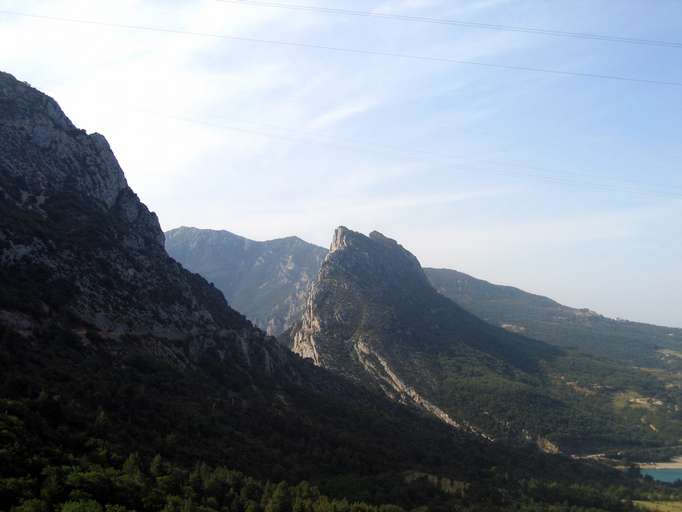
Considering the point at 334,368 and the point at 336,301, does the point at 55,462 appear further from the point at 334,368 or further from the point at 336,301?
the point at 336,301

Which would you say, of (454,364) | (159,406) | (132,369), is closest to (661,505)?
(159,406)

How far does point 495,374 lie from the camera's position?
6102 inches

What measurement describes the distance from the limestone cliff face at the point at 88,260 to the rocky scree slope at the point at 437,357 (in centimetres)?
6012

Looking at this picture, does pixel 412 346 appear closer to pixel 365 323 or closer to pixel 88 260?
pixel 365 323

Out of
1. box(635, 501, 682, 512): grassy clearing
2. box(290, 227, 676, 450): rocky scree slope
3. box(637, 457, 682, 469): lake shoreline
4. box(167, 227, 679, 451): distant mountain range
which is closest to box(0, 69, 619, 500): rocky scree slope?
box(635, 501, 682, 512): grassy clearing

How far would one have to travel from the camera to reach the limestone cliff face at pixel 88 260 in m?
58.6

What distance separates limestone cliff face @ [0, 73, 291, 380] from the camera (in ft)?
192

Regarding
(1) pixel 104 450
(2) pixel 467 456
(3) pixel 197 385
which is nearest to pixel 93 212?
(3) pixel 197 385

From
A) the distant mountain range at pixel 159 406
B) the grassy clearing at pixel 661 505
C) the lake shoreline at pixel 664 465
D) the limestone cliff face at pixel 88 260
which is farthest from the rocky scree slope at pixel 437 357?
the limestone cliff face at pixel 88 260

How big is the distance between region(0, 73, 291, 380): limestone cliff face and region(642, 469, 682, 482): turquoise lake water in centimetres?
8603

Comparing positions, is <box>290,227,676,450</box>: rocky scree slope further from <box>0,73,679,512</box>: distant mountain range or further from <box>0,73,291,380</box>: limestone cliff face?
<box>0,73,291,380</box>: limestone cliff face

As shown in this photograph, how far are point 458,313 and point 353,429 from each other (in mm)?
130324

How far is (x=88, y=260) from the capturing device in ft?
221

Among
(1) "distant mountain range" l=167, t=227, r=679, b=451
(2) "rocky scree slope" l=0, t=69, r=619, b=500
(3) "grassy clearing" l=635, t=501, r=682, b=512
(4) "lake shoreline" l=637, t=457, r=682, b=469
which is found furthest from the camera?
(1) "distant mountain range" l=167, t=227, r=679, b=451
